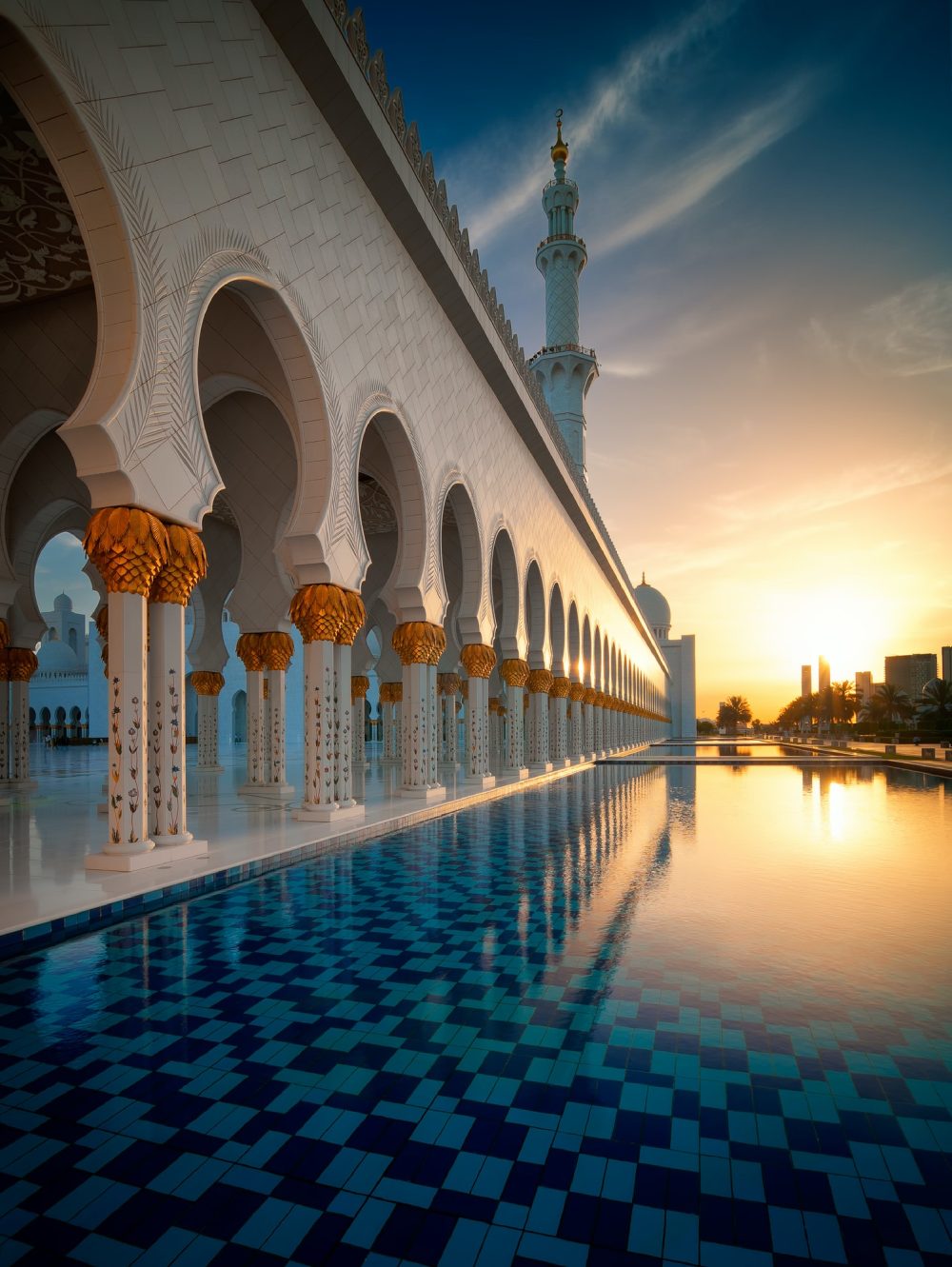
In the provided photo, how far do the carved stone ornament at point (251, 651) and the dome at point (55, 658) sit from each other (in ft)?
76.3

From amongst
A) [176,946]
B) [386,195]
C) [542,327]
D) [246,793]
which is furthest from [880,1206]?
[542,327]

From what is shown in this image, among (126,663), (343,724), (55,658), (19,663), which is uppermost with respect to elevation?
(55,658)

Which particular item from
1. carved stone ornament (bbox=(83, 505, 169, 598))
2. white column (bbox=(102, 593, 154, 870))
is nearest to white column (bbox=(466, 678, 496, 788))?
white column (bbox=(102, 593, 154, 870))

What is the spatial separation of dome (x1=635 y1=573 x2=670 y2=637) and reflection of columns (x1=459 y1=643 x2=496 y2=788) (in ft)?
123

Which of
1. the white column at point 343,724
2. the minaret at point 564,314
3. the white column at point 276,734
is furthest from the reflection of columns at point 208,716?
the minaret at point 564,314

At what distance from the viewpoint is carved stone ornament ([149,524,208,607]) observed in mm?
4004

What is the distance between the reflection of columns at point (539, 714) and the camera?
12078mm

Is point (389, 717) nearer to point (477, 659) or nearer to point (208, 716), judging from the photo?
point (208, 716)

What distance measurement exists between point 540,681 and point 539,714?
561 mm

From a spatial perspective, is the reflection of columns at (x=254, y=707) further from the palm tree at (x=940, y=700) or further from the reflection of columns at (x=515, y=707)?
the palm tree at (x=940, y=700)

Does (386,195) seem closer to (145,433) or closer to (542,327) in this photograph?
(145,433)

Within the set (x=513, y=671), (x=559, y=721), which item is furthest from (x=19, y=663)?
(x=559, y=721)

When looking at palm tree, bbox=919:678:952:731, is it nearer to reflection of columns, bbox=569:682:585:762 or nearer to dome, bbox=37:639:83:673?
reflection of columns, bbox=569:682:585:762

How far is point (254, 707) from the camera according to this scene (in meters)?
8.55
